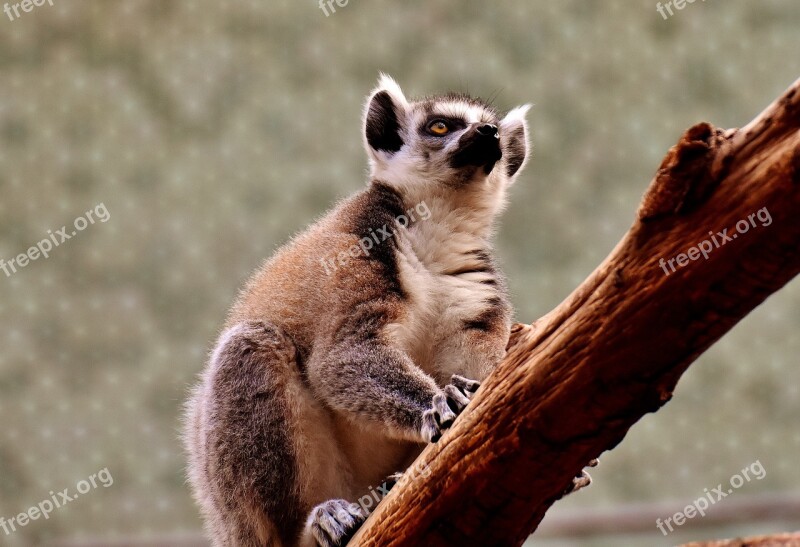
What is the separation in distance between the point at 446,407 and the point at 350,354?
52 cm

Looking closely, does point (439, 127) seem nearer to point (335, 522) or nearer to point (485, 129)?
point (485, 129)

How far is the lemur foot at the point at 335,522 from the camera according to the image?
2.96 meters

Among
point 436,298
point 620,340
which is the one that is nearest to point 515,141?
point 436,298

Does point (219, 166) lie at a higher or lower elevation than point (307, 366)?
higher

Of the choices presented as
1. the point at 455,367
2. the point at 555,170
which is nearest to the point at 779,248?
the point at 455,367

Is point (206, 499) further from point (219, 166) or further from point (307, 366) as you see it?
point (219, 166)

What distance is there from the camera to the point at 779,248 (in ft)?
6.40

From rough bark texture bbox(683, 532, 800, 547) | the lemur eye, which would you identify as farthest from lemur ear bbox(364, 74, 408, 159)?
rough bark texture bbox(683, 532, 800, 547)

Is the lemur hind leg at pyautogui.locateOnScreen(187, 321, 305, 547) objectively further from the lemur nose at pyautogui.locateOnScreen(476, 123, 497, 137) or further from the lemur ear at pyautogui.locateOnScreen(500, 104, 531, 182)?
the lemur ear at pyautogui.locateOnScreen(500, 104, 531, 182)

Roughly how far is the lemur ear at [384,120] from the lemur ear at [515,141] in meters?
0.56

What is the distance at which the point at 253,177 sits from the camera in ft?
26.6

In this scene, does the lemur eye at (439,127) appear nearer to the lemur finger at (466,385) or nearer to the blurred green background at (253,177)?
the lemur finger at (466,385)

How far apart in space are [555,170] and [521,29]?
151cm

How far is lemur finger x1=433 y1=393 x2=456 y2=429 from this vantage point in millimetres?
2734
